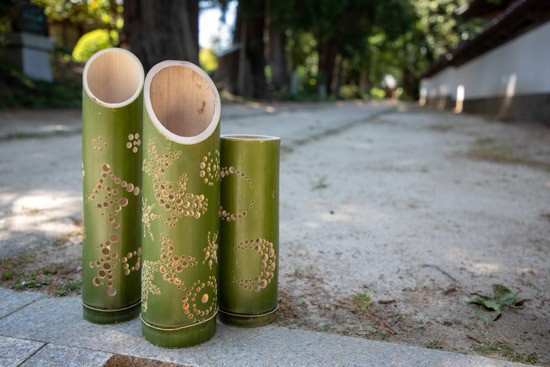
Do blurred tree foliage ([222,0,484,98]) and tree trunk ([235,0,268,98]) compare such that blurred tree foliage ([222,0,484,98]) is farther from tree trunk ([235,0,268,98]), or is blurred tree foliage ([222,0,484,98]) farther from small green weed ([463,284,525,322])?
small green weed ([463,284,525,322])

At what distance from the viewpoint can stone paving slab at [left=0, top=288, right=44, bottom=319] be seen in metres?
1.74

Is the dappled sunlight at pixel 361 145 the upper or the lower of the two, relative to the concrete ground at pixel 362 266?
upper

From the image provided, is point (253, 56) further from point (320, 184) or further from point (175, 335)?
point (175, 335)

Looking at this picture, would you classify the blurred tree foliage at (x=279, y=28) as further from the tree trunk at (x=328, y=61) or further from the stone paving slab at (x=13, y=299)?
the stone paving slab at (x=13, y=299)

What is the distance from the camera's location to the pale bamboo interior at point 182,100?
1527mm

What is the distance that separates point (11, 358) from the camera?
1.43 m

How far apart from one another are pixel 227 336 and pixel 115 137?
74 cm

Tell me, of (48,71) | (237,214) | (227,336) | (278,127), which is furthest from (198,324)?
(48,71)

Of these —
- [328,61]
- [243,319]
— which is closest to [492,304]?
[243,319]

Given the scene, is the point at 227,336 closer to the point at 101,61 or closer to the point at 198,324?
the point at 198,324

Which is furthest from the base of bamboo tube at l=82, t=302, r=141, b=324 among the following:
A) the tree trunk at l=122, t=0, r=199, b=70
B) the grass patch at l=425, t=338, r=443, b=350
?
the tree trunk at l=122, t=0, r=199, b=70

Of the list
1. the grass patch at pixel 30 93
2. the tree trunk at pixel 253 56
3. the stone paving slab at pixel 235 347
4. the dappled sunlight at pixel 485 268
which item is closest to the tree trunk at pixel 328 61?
the tree trunk at pixel 253 56

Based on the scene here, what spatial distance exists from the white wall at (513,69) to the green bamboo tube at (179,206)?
1082cm

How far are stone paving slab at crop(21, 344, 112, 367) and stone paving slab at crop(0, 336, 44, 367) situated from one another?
21 millimetres
